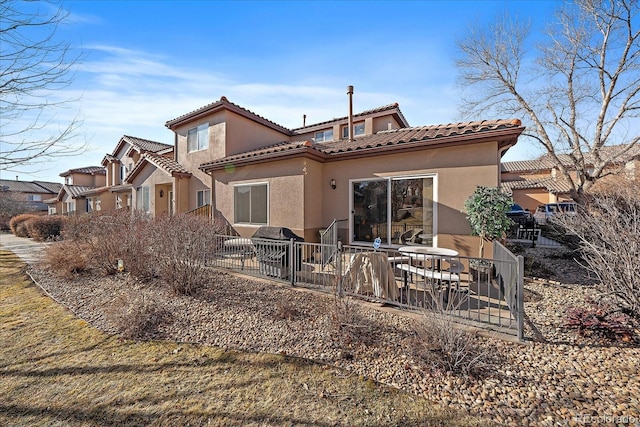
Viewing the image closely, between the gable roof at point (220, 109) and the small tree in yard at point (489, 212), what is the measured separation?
472 inches

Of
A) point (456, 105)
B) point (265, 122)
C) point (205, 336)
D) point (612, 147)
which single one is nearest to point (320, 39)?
point (265, 122)

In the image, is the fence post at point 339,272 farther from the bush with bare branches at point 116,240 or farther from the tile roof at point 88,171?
the tile roof at point 88,171

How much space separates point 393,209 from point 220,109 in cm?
1041

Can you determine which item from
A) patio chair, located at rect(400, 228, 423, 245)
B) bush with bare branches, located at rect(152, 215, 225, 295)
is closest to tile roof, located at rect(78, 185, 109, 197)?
bush with bare branches, located at rect(152, 215, 225, 295)

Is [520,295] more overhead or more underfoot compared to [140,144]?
more underfoot

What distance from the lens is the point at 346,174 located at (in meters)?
10.1

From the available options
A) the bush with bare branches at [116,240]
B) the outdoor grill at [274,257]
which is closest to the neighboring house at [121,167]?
the bush with bare branches at [116,240]

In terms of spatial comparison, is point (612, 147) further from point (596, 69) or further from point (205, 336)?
point (205, 336)

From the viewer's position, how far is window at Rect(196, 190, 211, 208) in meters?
14.5

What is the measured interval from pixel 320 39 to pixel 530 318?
10590 millimetres

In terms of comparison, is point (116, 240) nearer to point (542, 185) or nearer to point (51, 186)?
point (542, 185)

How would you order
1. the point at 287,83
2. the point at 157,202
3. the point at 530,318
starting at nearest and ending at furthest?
the point at 530,318 < the point at 287,83 < the point at 157,202

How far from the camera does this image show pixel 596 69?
15.1m

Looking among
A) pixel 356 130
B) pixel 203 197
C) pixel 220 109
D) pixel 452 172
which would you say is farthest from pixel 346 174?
pixel 203 197
